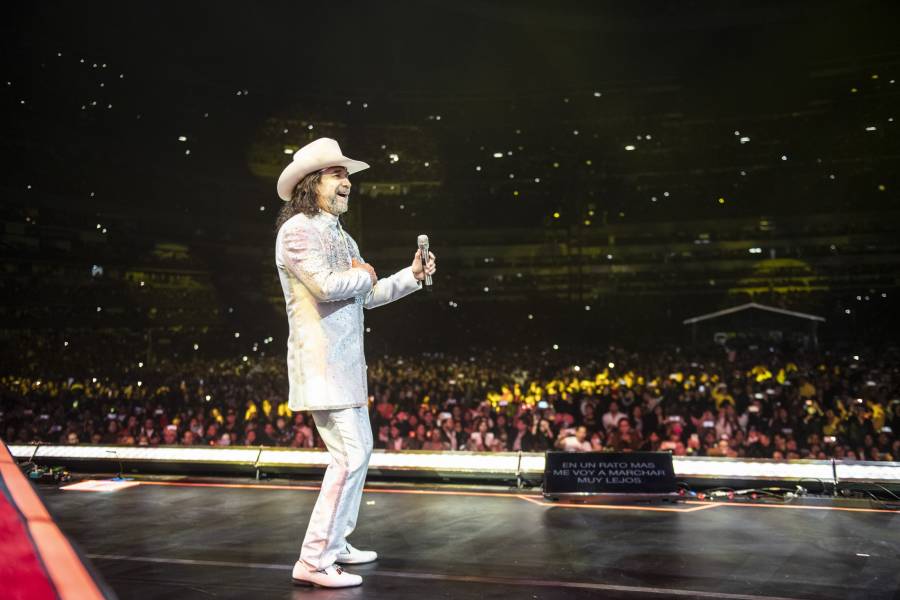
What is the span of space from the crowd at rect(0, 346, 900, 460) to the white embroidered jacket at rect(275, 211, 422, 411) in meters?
4.78

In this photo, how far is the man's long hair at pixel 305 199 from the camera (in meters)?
3.22

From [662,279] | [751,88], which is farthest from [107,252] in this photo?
[751,88]

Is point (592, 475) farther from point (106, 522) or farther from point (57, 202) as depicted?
point (57, 202)

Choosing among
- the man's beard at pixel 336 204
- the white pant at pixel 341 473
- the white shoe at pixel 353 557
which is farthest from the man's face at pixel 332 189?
the white shoe at pixel 353 557

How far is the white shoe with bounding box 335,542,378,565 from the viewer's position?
313 cm

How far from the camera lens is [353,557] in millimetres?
3156

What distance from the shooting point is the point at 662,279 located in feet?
162

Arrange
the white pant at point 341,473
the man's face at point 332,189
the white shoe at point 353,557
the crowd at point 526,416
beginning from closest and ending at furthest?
the white pant at point 341,473 < the white shoe at point 353,557 < the man's face at point 332,189 < the crowd at point 526,416

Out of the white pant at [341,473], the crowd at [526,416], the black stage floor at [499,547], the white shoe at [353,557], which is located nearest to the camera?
the black stage floor at [499,547]

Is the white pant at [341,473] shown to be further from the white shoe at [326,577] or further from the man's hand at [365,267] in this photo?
the man's hand at [365,267]

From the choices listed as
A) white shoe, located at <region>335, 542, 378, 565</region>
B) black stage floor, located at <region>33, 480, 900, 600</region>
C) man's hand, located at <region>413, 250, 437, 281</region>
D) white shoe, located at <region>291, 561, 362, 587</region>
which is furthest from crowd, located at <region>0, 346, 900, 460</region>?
man's hand, located at <region>413, 250, 437, 281</region>

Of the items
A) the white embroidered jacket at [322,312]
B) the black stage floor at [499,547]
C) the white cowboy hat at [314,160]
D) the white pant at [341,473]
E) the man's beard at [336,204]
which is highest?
the white cowboy hat at [314,160]

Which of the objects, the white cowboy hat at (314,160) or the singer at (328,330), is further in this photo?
the white cowboy hat at (314,160)

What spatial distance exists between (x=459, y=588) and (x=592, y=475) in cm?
221
